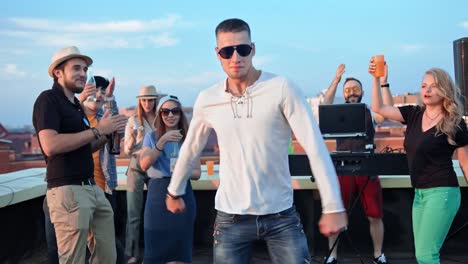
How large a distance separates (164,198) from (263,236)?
1.55 m

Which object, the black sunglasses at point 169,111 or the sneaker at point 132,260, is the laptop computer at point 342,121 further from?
the sneaker at point 132,260

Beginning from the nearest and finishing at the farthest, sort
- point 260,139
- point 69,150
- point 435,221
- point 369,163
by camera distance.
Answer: point 260,139 → point 69,150 → point 435,221 → point 369,163

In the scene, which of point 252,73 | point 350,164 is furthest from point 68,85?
point 350,164

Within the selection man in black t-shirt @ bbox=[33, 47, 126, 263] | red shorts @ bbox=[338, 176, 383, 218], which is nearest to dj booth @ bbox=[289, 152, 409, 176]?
red shorts @ bbox=[338, 176, 383, 218]

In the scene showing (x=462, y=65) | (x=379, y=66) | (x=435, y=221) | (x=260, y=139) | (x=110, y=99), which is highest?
(x=462, y=65)

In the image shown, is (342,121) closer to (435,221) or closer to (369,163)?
(369,163)

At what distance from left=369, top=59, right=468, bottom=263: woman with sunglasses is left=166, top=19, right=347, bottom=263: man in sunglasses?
1.61 meters

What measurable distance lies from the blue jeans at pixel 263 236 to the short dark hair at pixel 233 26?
93 centimetres

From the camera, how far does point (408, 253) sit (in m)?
6.28

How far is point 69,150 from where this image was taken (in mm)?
3568

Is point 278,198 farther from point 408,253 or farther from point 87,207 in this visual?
point 408,253

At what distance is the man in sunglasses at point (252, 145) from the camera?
105 inches

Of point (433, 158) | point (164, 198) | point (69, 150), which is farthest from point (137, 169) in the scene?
point (433, 158)

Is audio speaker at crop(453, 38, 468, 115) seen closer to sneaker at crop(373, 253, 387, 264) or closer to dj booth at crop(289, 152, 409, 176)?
dj booth at crop(289, 152, 409, 176)
